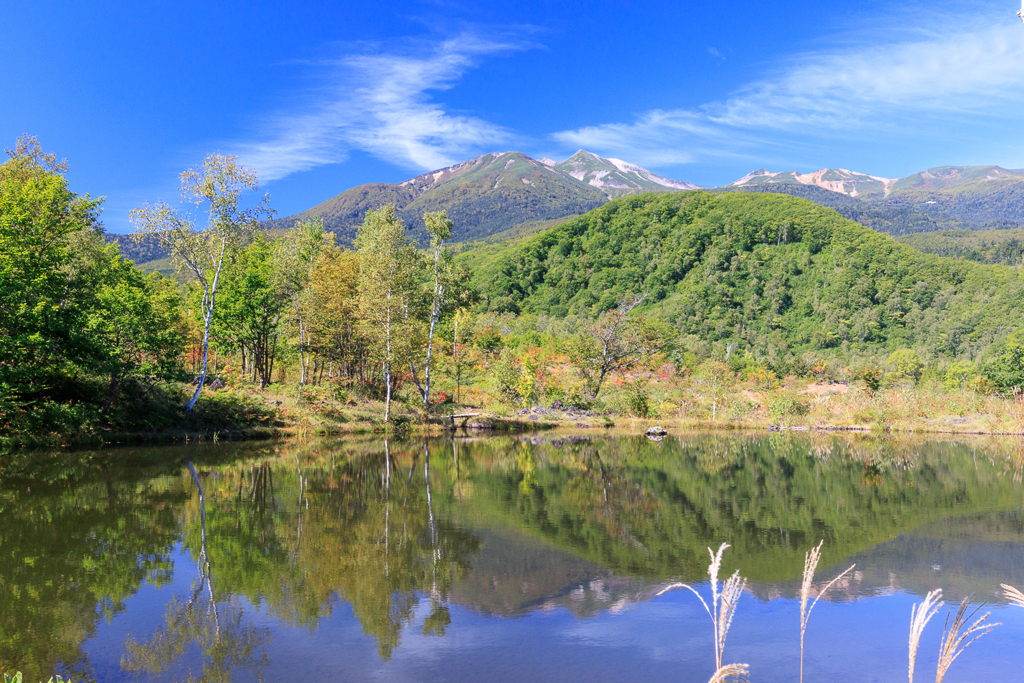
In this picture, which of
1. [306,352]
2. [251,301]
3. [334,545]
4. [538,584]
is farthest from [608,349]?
[538,584]

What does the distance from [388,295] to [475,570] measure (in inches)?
813

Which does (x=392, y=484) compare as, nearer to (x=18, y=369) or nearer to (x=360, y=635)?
(x=360, y=635)

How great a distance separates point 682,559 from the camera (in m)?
8.44

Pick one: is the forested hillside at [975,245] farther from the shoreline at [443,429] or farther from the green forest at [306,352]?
the shoreline at [443,429]

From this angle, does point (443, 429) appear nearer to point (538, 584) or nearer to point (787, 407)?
point (787, 407)

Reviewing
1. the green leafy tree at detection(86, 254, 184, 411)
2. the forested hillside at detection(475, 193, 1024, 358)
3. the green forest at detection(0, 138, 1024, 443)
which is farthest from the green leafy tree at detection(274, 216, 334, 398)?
the forested hillside at detection(475, 193, 1024, 358)

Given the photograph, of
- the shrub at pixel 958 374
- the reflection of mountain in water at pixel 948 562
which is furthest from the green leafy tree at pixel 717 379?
the reflection of mountain in water at pixel 948 562

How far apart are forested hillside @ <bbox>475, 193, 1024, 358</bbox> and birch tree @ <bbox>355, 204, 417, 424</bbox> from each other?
53.4 m

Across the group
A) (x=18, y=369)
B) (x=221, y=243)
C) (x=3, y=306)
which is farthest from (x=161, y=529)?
(x=221, y=243)

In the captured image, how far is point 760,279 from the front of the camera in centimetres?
8931

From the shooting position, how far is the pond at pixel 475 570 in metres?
5.49

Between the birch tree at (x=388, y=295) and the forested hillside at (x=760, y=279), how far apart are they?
53385 mm

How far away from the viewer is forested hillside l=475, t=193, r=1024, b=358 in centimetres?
7712

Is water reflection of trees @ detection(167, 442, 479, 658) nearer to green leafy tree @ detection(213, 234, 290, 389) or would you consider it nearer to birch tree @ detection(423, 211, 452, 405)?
birch tree @ detection(423, 211, 452, 405)
